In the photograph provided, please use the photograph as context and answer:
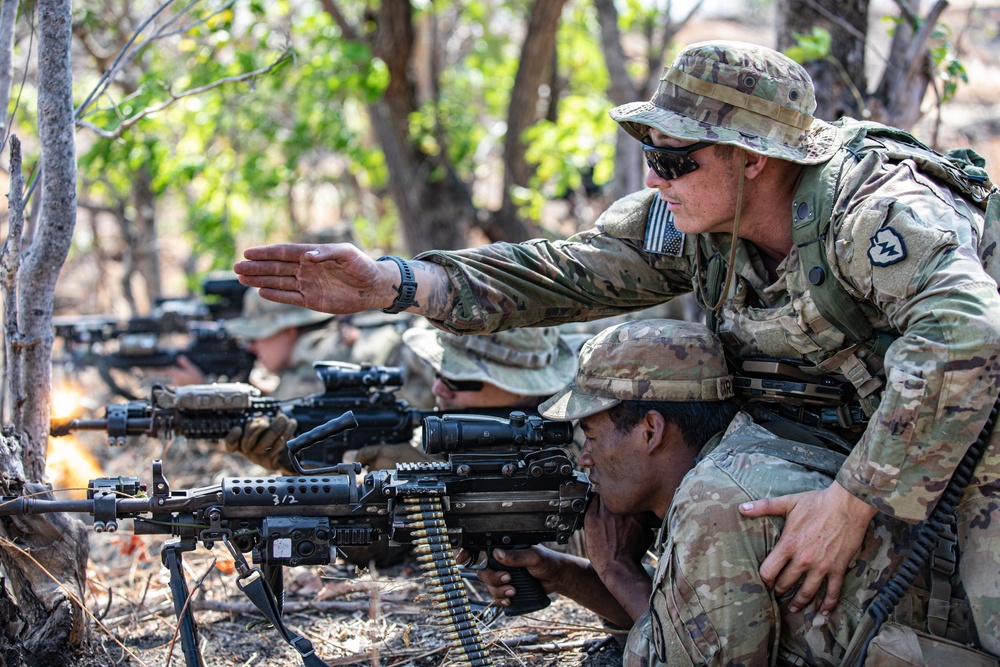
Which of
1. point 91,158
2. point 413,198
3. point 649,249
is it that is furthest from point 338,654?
point 413,198

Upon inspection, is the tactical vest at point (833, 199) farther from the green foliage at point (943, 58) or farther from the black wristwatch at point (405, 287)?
the green foliage at point (943, 58)

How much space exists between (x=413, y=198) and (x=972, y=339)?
819 centimetres

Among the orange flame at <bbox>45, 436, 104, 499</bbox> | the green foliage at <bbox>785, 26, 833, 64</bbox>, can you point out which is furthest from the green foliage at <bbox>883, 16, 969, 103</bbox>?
the orange flame at <bbox>45, 436, 104, 499</bbox>

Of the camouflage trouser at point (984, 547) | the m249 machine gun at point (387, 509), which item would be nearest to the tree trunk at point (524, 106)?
the m249 machine gun at point (387, 509)

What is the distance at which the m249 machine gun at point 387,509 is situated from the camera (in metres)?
3.43

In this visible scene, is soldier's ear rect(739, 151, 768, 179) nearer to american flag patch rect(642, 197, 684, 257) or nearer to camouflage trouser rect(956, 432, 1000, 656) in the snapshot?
american flag patch rect(642, 197, 684, 257)

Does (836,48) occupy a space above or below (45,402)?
above

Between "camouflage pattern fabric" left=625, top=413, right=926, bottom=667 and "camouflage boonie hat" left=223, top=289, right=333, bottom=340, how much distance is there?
5258mm

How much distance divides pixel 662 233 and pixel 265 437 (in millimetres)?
2781

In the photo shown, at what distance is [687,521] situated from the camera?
10.5 ft

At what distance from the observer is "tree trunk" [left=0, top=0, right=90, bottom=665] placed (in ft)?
12.1

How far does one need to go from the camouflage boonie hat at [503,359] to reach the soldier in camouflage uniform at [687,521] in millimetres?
1592

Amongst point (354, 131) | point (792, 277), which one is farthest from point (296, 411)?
point (354, 131)

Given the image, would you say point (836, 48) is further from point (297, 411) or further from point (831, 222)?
point (297, 411)
